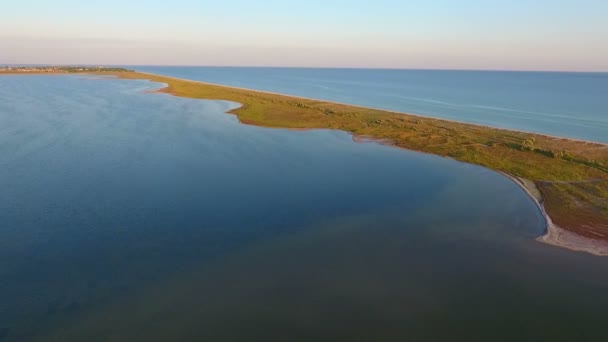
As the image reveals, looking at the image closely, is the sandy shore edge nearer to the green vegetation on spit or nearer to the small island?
the small island

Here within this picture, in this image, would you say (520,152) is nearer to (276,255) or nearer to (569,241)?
(569,241)

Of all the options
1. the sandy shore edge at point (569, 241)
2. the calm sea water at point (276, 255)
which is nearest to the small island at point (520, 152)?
the sandy shore edge at point (569, 241)

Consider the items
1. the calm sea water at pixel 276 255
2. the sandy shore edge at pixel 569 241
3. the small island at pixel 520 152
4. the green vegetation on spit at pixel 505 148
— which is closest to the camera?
the calm sea water at pixel 276 255

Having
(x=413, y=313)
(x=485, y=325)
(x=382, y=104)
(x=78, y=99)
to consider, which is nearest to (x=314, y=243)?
(x=413, y=313)

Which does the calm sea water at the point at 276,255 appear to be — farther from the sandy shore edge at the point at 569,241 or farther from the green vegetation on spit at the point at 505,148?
the green vegetation on spit at the point at 505,148

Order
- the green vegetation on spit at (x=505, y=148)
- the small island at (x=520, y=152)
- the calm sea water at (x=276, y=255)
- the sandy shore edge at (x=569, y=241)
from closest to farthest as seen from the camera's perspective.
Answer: the calm sea water at (x=276, y=255) → the sandy shore edge at (x=569, y=241) → the small island at (x=520, y=152) → the green vegetation on spit at (x=505, y=148)

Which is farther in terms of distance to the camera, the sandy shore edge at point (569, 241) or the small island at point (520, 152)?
the small island at point (520, 152)

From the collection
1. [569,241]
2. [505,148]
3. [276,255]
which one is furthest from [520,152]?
[276,255]

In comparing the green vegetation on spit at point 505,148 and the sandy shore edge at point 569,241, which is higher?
the green vegetation on spit at point 505,148
